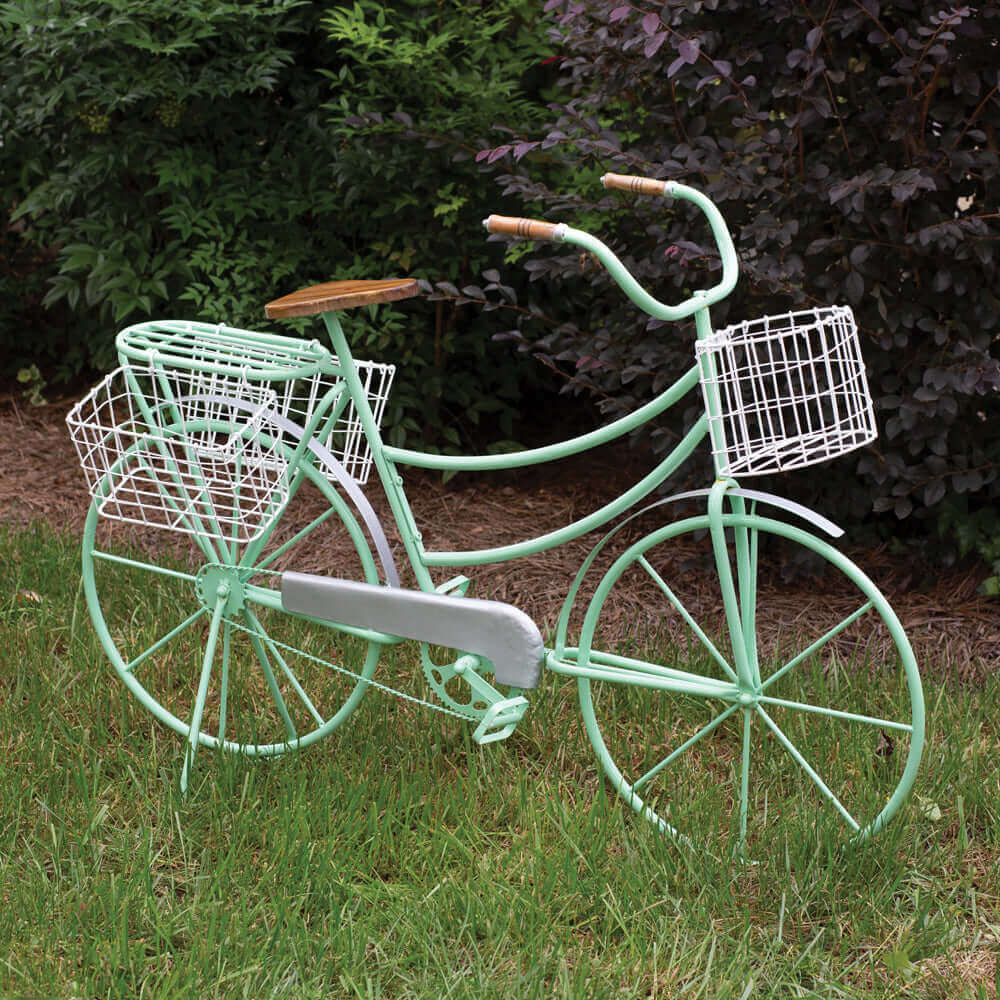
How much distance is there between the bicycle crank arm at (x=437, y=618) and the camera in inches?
98.3

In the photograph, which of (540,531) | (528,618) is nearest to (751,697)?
(528,618)

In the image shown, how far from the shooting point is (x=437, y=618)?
101 inches

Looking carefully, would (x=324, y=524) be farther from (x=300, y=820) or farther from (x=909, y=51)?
(x=909, y=51)

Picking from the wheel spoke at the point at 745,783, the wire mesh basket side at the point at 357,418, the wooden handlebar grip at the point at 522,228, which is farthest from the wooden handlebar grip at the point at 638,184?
the wheel spoke at the point at 745,783

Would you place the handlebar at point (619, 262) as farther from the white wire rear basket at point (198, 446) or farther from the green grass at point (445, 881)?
the green grass at point (445, 881)

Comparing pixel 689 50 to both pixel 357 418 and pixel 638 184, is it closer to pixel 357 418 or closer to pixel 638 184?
pixel 638 184

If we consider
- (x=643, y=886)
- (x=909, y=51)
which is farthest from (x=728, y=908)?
(x=909, y=51)

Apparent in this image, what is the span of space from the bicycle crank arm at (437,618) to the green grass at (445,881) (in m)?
0.36

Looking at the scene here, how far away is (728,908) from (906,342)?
1710 mm

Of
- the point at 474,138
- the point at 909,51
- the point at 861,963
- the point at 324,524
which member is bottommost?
the point at 324,524

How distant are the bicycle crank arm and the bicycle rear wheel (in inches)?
2.7

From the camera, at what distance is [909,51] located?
331 cm

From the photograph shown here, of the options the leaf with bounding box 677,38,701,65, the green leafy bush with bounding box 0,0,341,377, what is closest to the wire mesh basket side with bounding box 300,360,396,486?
the green leafy bush with bounding box 0,0,341,377

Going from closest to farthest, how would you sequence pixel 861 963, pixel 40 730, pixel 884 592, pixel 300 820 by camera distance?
pixel 861 963 < pixel 300 820 < pixel 40 730 < pixel 884 592
